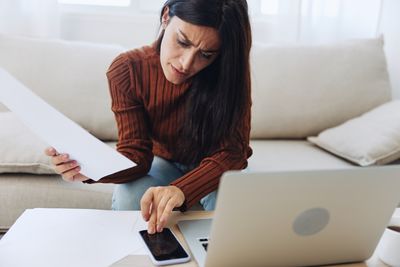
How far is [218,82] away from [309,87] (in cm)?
91

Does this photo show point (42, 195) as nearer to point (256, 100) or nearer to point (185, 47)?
point (185, 47)

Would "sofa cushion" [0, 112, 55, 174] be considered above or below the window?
below

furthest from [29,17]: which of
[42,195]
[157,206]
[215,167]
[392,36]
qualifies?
[392,36]

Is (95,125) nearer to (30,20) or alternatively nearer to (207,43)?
(30,20)

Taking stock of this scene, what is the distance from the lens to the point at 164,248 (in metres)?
0.84

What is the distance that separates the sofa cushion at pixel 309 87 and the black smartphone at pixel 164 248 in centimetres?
112

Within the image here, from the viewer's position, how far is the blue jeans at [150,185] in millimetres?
1189

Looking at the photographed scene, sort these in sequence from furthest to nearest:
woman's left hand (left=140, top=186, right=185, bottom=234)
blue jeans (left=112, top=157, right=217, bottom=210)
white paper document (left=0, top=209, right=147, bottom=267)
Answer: blue jeans (left=112, top=157, right=217, bottom=210) < woman's left hand (left=140, top=186, right=185, bottom=234) < white paper document (left=0, top=209, right=147, bottom=267)

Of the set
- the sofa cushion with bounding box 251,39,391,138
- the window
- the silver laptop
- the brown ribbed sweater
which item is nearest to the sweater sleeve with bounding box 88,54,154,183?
the brown ribbed sweater

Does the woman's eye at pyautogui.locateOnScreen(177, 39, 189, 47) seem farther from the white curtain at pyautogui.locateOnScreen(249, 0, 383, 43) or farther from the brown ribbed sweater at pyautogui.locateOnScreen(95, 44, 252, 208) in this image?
the white curtain at pyautogui.locateOnScreen(249, 0, 383, 43)

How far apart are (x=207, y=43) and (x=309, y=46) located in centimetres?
111

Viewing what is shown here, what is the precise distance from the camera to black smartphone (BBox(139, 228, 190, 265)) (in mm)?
804

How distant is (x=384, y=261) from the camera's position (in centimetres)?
84

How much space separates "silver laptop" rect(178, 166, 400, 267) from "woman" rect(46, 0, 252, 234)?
301 millimetres
